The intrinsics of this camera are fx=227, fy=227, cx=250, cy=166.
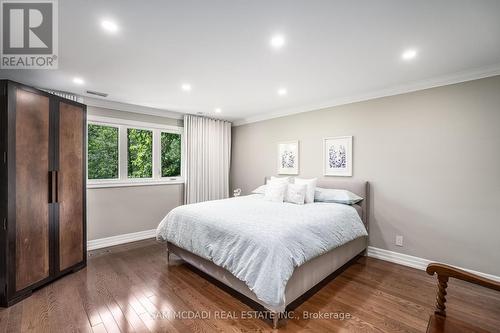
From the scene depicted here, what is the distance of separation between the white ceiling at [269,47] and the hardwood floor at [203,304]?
7.93 ft

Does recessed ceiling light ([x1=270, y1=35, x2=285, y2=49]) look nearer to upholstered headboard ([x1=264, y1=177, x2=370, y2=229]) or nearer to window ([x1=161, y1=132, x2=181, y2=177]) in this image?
upholstered headboard ([x1=264, y1=177, x2=370, y2=229])

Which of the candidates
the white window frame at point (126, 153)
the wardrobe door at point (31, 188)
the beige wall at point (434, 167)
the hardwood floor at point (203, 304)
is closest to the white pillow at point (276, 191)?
the beige wall at point (434, 167)

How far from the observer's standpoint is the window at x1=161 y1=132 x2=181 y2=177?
14.9ft

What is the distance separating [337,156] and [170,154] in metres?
3.19

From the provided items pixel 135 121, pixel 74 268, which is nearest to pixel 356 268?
pixel 74 268

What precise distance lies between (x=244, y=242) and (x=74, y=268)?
2.28 m

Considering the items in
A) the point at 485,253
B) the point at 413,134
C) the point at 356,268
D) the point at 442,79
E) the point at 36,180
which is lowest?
the point at 356,268

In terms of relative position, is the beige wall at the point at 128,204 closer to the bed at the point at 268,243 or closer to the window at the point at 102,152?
the window at the point at 102,152

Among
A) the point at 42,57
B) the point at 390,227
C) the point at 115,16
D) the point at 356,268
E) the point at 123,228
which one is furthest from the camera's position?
the point at 123,228

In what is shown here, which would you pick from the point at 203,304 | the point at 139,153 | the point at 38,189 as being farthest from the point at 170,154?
the point at 203,304

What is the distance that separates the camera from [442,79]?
2781 mm

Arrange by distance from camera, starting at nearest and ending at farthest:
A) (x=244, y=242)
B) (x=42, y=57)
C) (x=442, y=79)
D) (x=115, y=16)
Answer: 1. (x=115, y=16)
2. (x=244, y=242)
3. (x=42, y=57)
4. (x=442, y=79)

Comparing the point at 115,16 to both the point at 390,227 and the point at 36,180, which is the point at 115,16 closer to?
the point at 36,180

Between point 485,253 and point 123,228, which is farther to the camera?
point 123,228
